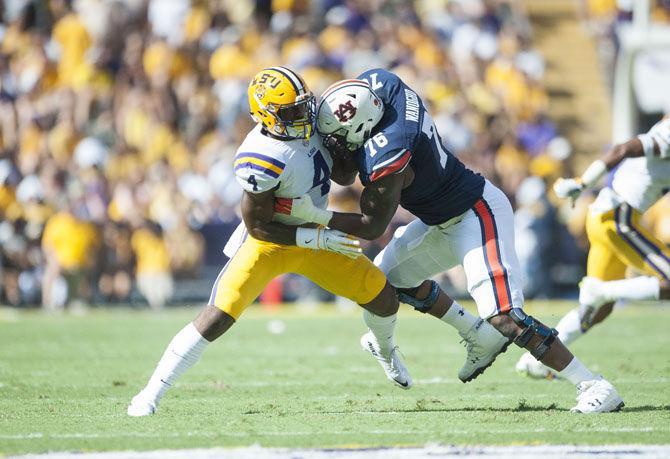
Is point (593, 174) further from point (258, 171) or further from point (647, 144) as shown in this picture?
point (258, 171)

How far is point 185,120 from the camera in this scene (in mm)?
15258

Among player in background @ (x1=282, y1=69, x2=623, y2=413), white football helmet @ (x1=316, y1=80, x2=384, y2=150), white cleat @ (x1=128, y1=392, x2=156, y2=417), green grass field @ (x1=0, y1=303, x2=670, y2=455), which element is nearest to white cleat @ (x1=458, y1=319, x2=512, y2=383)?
player in background @ (x1=282, y1=69, x2=623, y2=413)

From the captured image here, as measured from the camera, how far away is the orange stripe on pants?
18.9 feet

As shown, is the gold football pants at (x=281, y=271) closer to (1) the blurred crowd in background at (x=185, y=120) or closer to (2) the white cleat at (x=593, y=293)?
(2) the white cleat at (x=593, y=293)

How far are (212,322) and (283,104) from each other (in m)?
1.18

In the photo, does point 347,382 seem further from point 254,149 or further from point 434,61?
point 434,61

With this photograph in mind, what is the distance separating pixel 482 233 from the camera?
19.5ft

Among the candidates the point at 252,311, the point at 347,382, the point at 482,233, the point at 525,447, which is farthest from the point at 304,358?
the point at 252,311

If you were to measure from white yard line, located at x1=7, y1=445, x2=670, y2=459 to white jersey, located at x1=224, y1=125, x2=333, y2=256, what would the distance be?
1378mm

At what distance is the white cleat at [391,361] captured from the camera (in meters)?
6.43

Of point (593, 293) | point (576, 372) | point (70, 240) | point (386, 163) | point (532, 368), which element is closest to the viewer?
point (386, 163)

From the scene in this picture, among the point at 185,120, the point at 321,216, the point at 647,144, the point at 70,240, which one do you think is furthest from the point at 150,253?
the point at 321,216

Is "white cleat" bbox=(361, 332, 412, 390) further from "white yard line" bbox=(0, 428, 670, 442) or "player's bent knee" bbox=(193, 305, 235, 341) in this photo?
"white yard line" bbox=(0, 428, 670, 442)

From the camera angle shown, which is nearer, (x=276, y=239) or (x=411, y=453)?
(x=411, y=453)
